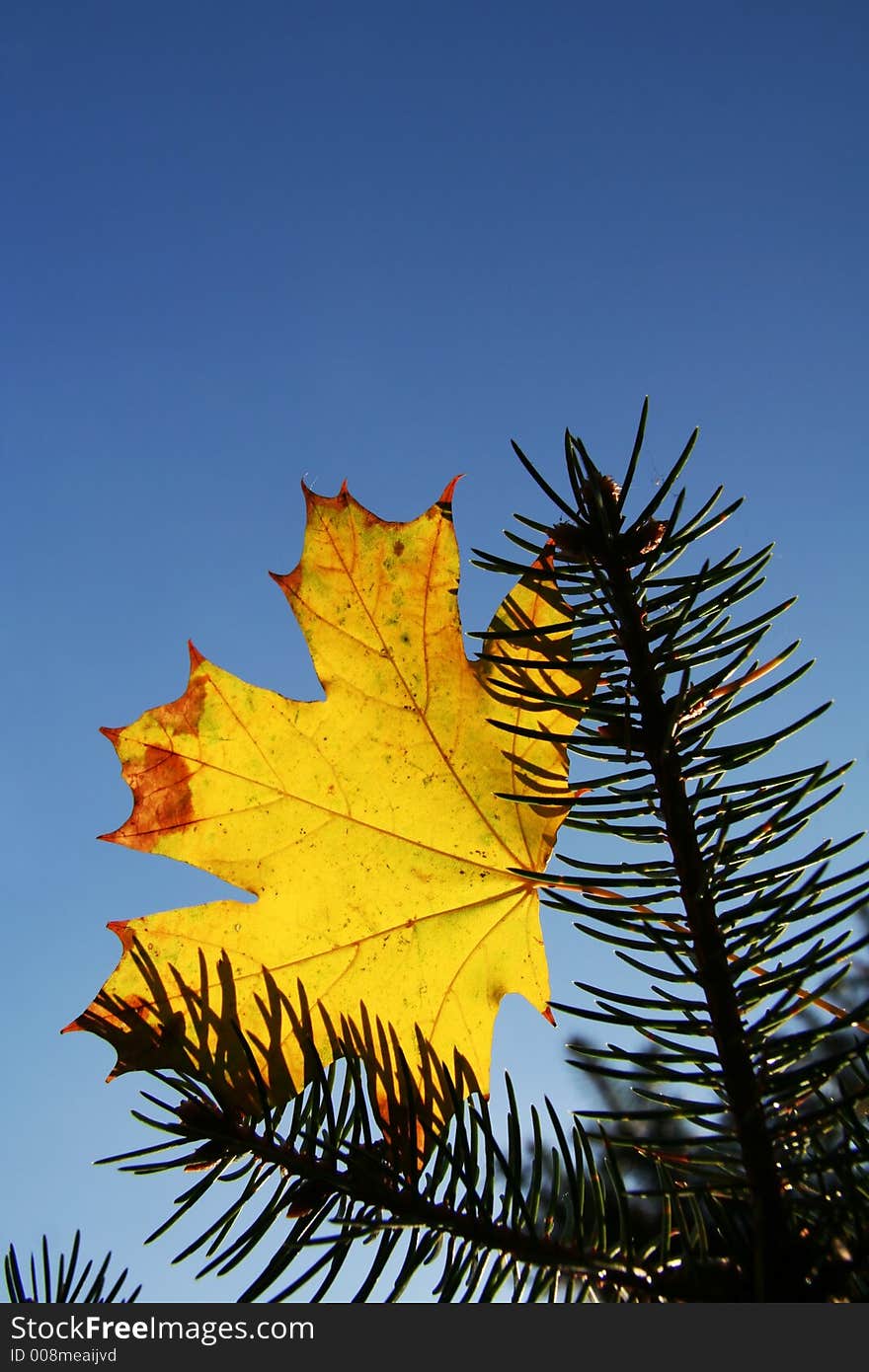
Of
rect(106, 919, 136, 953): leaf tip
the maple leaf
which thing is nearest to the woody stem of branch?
the maple leaf

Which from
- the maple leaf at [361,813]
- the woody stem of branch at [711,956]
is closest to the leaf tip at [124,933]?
the maple leaf at [361,813]

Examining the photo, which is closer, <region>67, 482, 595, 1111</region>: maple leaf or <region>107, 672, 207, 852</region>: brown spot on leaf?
<region>67, 482, 595, 1111</region>: maple leaf

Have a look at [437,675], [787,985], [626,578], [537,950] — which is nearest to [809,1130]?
[787,985]

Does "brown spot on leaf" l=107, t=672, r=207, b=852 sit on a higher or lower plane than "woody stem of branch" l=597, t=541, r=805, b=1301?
higher

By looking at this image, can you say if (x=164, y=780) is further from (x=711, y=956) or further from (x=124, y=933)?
(x=711, y=956)

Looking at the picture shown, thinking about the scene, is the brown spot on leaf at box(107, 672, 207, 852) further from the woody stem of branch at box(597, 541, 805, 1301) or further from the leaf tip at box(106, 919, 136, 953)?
the woody stem of branch at box(597, 541, 805, 1301)

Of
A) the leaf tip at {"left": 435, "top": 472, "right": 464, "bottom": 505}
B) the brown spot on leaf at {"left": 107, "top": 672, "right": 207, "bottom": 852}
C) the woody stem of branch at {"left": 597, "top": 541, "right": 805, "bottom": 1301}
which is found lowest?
the woody stem of branch at {"left": 597, "top": 541, "right": 805, "bottom": 1301}

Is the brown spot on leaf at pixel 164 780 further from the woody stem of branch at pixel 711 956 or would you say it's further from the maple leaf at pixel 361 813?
the woody stem of branch at pixel 711 956

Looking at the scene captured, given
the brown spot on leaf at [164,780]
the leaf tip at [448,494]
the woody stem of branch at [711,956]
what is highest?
the leaf tip at [448,494]

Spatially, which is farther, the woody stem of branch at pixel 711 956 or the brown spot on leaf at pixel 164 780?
the brown spot on leaf at pixel 164 780
